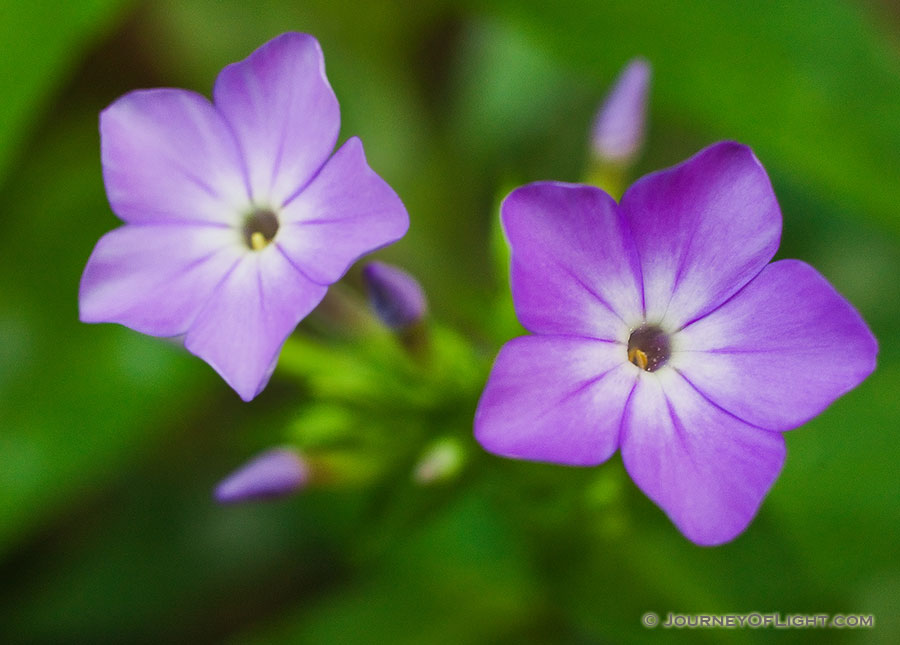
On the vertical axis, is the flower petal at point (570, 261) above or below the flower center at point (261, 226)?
below

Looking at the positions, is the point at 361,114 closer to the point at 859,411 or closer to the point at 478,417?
the point at 859,411

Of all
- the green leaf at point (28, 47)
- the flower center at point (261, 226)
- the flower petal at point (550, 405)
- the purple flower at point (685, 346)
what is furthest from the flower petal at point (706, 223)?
the green leaf at point (28, 47)

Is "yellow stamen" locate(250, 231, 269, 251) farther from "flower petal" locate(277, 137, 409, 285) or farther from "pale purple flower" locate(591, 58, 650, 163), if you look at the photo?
"pale purple flower" locate(591, 58, 650, 163)

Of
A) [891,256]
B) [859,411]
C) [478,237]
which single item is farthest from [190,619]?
[891,256]

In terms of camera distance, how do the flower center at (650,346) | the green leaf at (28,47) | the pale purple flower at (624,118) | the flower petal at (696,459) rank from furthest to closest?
the green leaf at (28,47) → the pale purple flower at (624,118) → the flower center at (650,346) → the flower petal at (696,459)

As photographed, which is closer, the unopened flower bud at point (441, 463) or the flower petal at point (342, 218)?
the flower petal at point (342, 218)

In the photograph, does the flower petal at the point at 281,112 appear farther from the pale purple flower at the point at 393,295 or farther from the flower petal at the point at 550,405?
the flower petal at the point at 550,405

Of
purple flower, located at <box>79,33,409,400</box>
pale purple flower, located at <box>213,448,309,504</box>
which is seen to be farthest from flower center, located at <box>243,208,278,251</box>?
pale purple flower, located at <box>213,448,309,504</box>

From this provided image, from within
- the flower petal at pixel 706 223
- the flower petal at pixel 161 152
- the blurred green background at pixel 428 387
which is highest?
the flower petal at pixel 161 152
